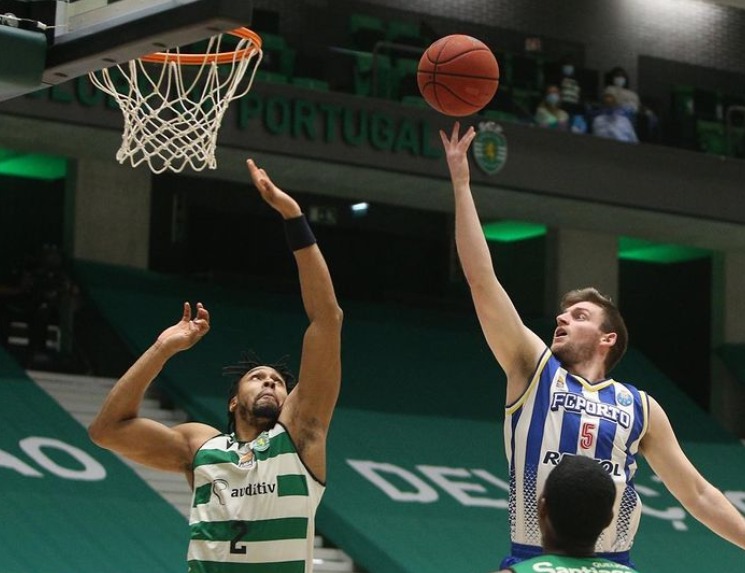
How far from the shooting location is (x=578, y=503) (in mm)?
3561

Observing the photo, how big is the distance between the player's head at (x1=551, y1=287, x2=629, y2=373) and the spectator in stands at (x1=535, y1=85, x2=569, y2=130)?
39.0 ft

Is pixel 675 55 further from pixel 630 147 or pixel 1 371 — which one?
pixel 1 371

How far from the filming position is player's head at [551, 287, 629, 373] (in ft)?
18.1

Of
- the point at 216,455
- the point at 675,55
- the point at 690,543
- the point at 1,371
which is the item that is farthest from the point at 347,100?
the point at 216,455

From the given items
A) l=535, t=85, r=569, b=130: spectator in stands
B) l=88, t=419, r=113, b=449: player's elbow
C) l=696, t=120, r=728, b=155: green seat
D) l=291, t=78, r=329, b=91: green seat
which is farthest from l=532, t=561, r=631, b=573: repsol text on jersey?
l=696, t=120, r=728, b=155: green seat

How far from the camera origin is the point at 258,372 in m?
5.64

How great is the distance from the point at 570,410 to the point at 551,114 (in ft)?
41.0

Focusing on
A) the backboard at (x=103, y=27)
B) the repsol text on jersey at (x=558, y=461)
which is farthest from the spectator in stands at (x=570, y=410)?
the backboard at (x=103, y=27)

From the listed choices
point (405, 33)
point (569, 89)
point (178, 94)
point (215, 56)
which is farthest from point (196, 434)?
point (405, 33)

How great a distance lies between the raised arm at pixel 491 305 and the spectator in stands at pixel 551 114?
11942mm

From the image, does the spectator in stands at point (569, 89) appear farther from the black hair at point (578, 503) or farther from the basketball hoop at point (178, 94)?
the black hair at point (578, 503)

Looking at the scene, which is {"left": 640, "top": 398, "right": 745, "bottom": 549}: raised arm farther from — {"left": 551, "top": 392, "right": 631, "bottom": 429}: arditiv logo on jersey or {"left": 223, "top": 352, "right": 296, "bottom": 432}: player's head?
{"left": 223, "top": 352, "right": 296, "bottom": 432}: player's head

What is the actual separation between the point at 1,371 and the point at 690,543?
A: 6.83 meters

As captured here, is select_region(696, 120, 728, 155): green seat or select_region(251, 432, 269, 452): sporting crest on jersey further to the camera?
select_region(696, 120, 728, 155): green seat
